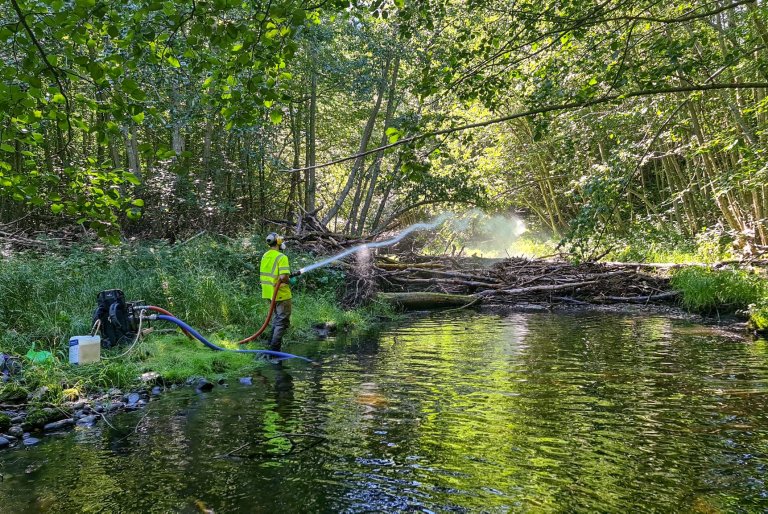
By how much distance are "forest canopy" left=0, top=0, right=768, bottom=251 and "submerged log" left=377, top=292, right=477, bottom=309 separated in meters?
2.96

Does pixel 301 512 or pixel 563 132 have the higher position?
pixel 563 132

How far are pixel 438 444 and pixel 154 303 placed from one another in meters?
6.49

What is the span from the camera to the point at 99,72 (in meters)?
2.81

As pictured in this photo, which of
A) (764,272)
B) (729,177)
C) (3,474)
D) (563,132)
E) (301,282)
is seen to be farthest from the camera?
(563,132)

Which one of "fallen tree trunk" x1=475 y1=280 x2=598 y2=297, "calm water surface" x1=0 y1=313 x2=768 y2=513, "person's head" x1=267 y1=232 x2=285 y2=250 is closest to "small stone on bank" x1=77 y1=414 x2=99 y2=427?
"calm water surface" x1=0 y1=313 x2=768 y2=513

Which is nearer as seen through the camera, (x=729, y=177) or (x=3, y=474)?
(x=3, y=474)

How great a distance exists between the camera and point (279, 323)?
8883 millimetres

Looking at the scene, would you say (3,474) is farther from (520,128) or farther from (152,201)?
(520,128)

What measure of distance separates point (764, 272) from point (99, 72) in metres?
13.0

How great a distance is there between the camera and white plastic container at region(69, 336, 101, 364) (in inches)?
251

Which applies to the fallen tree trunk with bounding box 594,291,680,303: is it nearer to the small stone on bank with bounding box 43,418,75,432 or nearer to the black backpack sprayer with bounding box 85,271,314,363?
the black backpack sprayer with bounding box 85,271,314,363

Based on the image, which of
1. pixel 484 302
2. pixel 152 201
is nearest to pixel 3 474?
pixel 152 201

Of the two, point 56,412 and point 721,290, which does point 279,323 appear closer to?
point 56,412

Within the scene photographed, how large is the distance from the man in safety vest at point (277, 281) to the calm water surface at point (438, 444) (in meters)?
1.38
